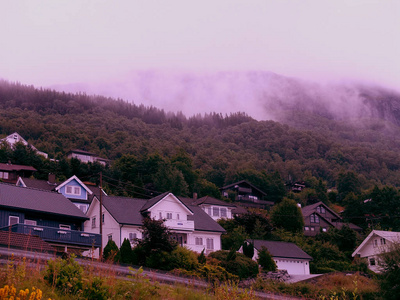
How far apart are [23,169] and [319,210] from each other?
175 ft

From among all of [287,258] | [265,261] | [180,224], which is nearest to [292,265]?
[287,258]

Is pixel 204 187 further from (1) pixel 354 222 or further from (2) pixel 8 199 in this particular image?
(2) pixel 8 199

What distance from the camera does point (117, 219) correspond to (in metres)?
49.2

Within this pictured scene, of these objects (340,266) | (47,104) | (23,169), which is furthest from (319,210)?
(47,104)

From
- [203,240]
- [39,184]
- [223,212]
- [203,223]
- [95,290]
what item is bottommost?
[95,290]

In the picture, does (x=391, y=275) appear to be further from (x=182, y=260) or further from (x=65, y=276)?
(x=65, y=276)

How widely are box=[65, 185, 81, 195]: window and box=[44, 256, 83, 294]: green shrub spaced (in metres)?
51.4

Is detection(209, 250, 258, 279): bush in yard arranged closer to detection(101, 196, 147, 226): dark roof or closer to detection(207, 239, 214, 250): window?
detection(101, 196, 147, 226): dark roof

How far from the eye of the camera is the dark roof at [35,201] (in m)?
42.2

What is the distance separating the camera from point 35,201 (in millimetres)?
44125

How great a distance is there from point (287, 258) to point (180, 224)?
491 inches

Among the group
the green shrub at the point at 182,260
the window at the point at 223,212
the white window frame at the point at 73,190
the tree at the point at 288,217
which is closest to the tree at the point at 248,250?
the green shrub at the point at 182,260

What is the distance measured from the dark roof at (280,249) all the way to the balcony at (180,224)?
660 cm

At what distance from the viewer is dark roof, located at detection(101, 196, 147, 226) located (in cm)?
4994
